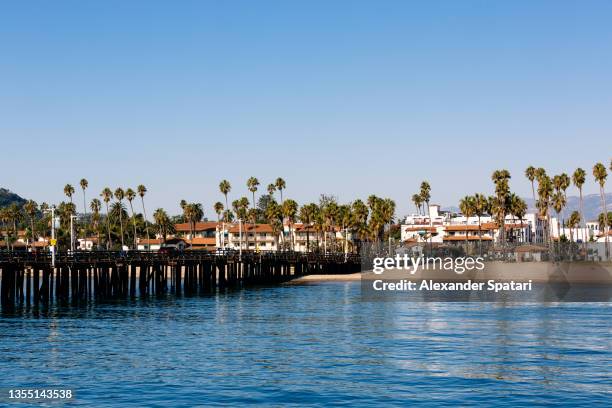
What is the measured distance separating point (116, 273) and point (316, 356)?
1848 inches

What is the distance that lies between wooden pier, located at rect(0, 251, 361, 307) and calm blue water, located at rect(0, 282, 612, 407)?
8386 mm

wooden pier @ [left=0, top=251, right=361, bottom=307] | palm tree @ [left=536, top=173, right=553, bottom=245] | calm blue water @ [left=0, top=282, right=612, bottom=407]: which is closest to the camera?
calm blue water @ [left=0, top=282, right=612, bottom=407]

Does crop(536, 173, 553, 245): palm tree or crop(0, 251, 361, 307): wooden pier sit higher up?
crop(536, 173, 553, 245): palm tree

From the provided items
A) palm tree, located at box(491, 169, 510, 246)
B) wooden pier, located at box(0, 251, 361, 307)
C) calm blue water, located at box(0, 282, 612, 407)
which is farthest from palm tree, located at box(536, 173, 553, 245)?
calm blue water, located at box(0, 282, 612, 407)

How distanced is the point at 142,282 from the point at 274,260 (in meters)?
33.5

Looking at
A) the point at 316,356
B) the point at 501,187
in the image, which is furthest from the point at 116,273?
the point at 501,187

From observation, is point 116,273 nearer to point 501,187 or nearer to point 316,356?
point 316,356

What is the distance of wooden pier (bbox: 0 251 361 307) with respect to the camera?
72.6m

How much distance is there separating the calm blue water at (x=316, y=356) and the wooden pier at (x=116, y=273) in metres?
8.39

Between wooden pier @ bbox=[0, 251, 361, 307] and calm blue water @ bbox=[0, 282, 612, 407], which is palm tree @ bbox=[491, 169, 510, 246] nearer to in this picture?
wooden pier @ bbox=[0, 251, 361, 307]

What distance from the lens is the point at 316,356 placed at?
1622 inches

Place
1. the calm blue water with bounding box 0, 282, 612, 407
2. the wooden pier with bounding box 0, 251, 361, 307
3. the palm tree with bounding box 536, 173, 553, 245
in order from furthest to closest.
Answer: the palm tree with bounding box 536, 173, 553, 245
the wooden pier with bounding box 0, 251, 361, 307
the calm blue water with bounding box 0, 282, 612, 407

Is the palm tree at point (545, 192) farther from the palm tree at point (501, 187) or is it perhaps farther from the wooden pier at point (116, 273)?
the wooden pier at point (116, 273)

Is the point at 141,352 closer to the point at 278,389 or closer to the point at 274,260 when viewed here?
the point at 278,389
